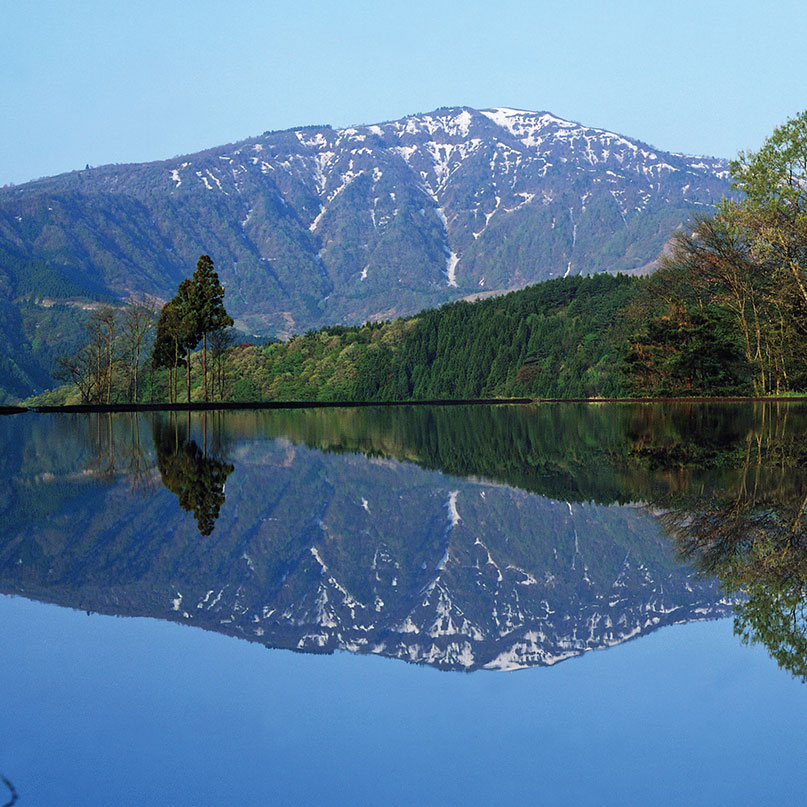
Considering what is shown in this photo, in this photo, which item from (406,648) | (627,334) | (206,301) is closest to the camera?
(406,648)

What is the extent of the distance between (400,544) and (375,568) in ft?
3.22

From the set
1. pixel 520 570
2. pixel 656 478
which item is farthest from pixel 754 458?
pixel 520 570

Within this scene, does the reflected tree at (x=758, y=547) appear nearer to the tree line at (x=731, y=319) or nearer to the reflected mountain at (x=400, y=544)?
the reflected mountain at (x=400, y=544)

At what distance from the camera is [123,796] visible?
326 centimetres

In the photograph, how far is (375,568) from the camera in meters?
6.82

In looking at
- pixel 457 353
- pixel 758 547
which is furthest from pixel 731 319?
pixel 457 353

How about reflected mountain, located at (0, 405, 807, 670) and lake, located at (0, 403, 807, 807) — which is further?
reflected mountain, located at (0, 405, 807, 670)

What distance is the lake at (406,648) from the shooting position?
11.2 feet

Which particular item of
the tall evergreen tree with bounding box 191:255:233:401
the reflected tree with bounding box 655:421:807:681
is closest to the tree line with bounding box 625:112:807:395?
the tall evergreen tree with bounding box 191:255:233:401

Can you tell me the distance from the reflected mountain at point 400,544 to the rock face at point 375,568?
0.07 feet

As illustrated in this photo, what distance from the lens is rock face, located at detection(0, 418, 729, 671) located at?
5160 mm

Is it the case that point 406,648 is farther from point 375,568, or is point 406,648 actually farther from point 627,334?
point 627,334

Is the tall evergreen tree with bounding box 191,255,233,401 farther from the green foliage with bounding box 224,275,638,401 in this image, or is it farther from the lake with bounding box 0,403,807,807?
the green foliage with bounding box 224,275,638,401

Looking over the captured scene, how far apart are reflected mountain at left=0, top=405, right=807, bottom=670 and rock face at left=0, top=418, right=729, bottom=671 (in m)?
0.02
